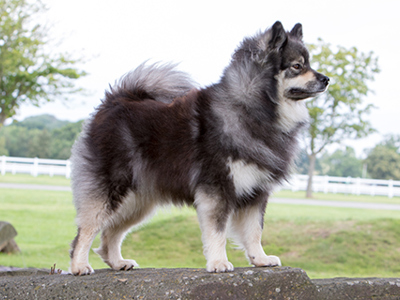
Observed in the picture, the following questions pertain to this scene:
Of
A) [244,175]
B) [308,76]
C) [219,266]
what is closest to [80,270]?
[219,266]

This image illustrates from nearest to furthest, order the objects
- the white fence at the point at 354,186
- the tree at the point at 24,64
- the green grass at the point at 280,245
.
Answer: the green grass at the point at 280,245 → the tree at the point at 24,64 → the white fence at the point at 354,186

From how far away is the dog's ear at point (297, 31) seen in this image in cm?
384

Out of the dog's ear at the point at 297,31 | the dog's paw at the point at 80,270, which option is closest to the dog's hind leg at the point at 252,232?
the dog's paw at the point at 80,270

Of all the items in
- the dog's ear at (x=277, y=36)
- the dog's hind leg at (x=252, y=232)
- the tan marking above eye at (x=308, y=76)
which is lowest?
the dog's hind leg at (x=252, y=232)

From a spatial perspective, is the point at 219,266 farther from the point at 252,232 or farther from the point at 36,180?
the point at 36,180

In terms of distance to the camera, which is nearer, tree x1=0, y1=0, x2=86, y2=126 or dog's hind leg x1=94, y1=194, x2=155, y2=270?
dog's hind leg x1=94, y1=194, x2=155, y2=270

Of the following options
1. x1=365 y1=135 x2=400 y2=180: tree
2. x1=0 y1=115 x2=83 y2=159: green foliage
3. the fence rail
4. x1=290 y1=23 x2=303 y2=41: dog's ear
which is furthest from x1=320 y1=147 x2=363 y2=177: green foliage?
x1=290 y1=23 x2=303 y2=41: dog's ear

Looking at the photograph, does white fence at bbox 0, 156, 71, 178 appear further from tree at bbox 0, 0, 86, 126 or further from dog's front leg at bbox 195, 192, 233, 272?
dog's front leg at bbox 195, 192, 233, 272

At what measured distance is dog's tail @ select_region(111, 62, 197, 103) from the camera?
4.18 m

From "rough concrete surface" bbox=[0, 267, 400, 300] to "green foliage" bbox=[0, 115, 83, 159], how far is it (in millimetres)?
34281

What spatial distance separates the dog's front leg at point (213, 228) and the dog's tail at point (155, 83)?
1.23 metres

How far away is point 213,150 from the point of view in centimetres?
344

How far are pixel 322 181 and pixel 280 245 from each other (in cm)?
1950

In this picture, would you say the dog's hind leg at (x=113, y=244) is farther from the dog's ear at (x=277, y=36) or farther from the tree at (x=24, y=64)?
the tree at (x=24, y=64)
